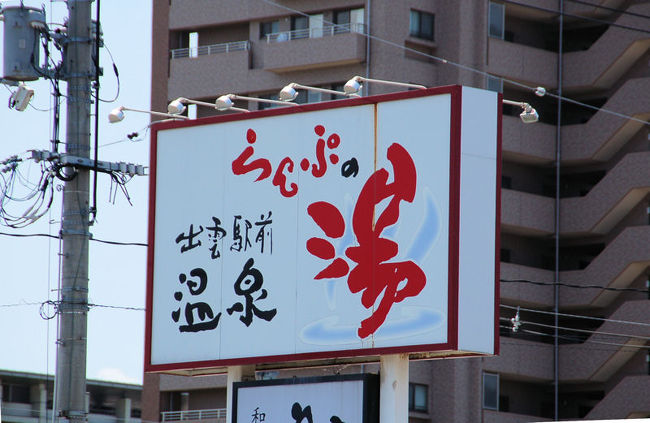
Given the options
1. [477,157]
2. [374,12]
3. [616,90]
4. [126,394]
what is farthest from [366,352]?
[126,394]

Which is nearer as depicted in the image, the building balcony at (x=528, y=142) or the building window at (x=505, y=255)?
the building window at (x=505, y=255)

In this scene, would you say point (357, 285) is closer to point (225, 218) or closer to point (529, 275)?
point (225, 218)

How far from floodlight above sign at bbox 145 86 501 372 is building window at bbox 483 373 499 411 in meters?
36.1

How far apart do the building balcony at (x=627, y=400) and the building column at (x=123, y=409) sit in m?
29.2

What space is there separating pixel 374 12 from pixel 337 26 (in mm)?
1527

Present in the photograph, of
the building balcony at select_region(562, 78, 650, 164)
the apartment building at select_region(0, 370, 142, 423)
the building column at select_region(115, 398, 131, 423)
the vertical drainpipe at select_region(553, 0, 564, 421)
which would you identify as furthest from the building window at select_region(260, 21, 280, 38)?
the building column at select_region(115, 398, 131, 423)

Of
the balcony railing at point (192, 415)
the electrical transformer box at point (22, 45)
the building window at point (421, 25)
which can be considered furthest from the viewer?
the building window at point (421, 25)

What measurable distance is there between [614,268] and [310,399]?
3896 cm

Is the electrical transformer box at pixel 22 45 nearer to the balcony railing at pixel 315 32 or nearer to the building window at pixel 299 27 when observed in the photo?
the balcony railing at pixel 315 32

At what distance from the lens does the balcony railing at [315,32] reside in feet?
200

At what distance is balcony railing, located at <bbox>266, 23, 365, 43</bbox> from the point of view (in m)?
61.0

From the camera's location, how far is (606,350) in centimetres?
6206

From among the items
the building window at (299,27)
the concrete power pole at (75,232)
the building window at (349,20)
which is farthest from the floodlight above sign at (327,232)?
the building window at (299,27)

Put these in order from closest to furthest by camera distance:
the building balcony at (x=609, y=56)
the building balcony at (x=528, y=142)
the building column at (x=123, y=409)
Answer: the building balcony at (x=528, y=142) → the building balcony at (x=609, y=56) → the building column at (x=123, y=409)
